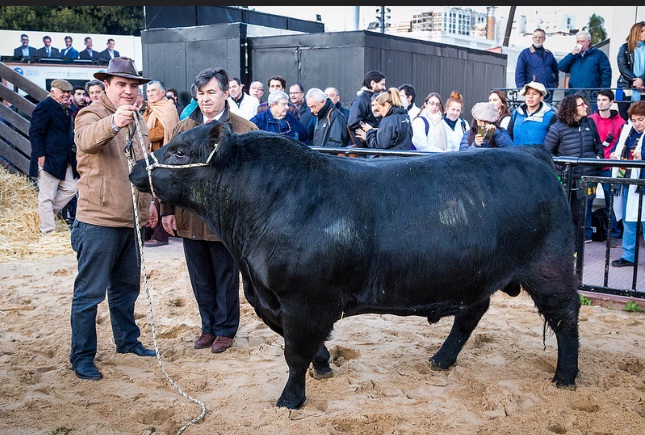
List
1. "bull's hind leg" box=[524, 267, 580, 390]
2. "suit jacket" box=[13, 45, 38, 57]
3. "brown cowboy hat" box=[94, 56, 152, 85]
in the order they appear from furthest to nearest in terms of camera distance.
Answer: "suit jacket" box=[13, 45, 38, 57] → "brown cowboy hat" box=[94, 56, 152, 85] → "bull's hind leg" box=[524, 267, 580, 390]

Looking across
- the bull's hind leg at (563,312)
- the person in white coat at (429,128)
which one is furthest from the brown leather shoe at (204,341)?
the person in white coat at (429,128)

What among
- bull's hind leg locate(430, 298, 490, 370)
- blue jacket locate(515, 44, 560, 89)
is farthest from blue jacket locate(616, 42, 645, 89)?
bull's hind leg locate(430, 298, 490, 370)

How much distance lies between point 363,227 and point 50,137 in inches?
271

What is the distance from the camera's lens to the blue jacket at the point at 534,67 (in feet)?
36.1

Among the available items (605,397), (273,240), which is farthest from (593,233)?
(273,240)

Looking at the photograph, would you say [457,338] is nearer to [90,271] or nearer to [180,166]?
[180,166]

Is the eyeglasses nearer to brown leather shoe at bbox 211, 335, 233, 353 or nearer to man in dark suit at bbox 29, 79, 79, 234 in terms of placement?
man in dark suit at bbox 29, 79, 79, 234

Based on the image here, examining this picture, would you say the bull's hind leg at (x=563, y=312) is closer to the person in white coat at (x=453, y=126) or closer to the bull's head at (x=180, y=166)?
the bull's head at (x=180, y=166)

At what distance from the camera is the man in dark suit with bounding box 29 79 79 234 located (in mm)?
9328

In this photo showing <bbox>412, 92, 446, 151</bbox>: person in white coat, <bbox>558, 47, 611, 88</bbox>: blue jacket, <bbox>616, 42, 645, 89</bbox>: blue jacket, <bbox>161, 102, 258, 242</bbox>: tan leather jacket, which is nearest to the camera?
<bbox>161, 102, 258, 242</bbox>: tan leather jacket

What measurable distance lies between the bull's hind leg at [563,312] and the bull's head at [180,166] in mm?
2126

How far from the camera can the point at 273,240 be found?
386 cm

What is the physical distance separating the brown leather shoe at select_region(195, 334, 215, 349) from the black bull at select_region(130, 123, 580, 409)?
3.69 ft

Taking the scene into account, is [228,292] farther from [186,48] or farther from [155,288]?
[186,48]
